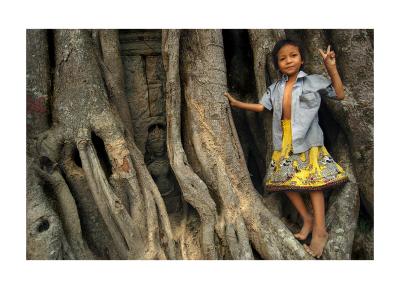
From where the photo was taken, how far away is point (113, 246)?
8.84 feet

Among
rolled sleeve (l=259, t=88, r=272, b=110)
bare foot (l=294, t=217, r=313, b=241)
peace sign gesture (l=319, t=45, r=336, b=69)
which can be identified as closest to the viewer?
peace sign gesture (l=319, t=45, r=336, b=69)

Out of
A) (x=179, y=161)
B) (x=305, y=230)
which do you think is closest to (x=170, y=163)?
(x=179, y=161)

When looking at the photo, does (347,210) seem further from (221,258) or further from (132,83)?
(132,83)

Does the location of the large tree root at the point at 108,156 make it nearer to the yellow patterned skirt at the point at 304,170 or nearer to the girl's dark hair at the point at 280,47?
the yellow patterned skirt at the point at 304,170

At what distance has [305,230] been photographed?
8.57 ft

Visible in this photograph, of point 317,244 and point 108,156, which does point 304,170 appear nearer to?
point 317,244

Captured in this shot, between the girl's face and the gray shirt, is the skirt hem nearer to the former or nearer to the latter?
the gray shirt

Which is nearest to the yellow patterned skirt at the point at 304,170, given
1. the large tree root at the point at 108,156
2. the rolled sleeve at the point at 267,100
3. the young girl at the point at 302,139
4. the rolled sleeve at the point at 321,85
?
the young girl at the point at 302,139

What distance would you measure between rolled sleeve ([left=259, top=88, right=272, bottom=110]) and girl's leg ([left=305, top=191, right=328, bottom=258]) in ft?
2.33

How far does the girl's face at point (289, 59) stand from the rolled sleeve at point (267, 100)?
0.21m

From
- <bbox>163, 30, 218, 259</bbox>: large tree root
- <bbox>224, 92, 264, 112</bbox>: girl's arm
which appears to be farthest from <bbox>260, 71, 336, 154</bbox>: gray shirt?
<bbox>163, 30, 218, 259</bbox>: large tree root

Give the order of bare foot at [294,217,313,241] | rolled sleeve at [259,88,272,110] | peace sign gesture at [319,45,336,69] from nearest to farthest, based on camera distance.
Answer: peace sign gesture at [319,45,336,69]
bare foot at [294,217,313,241]
rolled sleeve at [259,88,272,110]

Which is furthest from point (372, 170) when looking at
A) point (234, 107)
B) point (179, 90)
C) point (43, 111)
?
point (43, 111)

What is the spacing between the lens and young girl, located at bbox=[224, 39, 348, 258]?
2559 mm
